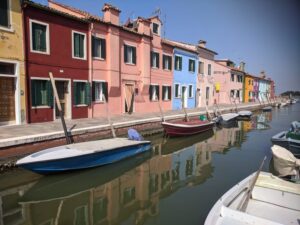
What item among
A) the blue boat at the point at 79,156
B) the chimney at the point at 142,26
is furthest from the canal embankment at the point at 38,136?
the chimney at the point at 142,26

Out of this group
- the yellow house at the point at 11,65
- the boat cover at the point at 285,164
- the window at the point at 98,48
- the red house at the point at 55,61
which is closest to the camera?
the boat cover at the point at 285,164

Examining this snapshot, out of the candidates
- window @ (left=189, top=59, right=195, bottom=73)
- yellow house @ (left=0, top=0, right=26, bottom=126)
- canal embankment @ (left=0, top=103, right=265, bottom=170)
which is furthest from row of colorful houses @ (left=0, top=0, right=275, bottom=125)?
canal embankment @ (left=0, top=103, right=265, bottom=170)

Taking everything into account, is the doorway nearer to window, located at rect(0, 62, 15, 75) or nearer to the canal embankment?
the canal embankment

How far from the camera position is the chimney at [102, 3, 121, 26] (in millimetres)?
17450

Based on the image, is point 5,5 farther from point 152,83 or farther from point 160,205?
point 152,83

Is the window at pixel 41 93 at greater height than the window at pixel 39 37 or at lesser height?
lesser

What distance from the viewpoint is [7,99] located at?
12289 millimetres

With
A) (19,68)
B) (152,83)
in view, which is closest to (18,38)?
(19,68)

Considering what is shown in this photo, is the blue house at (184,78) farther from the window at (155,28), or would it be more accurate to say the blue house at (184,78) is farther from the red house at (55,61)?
the red house at (55,61)

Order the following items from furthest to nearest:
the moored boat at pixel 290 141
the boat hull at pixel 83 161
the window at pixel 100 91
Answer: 1. the window at pixel 100 91
2. the moored boat at pixel 290 141
3. the boat hull at pixel 83 161

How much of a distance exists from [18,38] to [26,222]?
30.3ft

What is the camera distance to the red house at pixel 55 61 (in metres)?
13.0

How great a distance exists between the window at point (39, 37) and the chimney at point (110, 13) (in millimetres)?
4999

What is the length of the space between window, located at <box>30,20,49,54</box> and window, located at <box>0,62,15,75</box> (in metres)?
1.30
